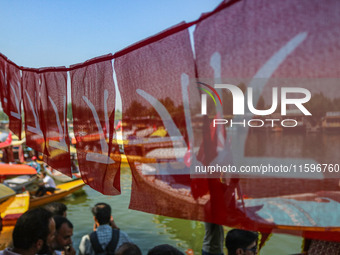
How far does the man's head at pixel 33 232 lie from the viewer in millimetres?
2279

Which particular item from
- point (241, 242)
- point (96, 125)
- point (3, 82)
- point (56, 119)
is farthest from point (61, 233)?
point (3, 82)

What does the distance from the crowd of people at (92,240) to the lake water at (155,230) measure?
140 inches

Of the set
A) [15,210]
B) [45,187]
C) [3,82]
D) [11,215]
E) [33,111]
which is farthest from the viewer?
[45,187]

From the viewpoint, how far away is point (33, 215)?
2.40m

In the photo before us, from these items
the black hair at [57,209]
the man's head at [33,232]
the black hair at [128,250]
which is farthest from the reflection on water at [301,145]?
the black hair at [57,209]

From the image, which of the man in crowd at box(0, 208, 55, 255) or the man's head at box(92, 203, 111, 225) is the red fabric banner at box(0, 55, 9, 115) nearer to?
the man's head at box(92, 203, 111, 225)

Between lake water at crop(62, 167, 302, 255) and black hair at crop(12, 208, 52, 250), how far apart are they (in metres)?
4.49

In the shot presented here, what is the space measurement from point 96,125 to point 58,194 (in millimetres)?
9830

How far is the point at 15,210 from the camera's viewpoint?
27.6ft

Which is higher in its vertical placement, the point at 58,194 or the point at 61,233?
the point at 61,233

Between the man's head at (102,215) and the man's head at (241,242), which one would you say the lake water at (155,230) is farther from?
the man's head at (241,242)

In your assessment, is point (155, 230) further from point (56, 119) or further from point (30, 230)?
point (30, 230)

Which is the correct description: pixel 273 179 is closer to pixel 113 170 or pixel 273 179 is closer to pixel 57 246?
pixel 113 170

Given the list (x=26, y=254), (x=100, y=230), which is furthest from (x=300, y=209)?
(x=100, y=230)
